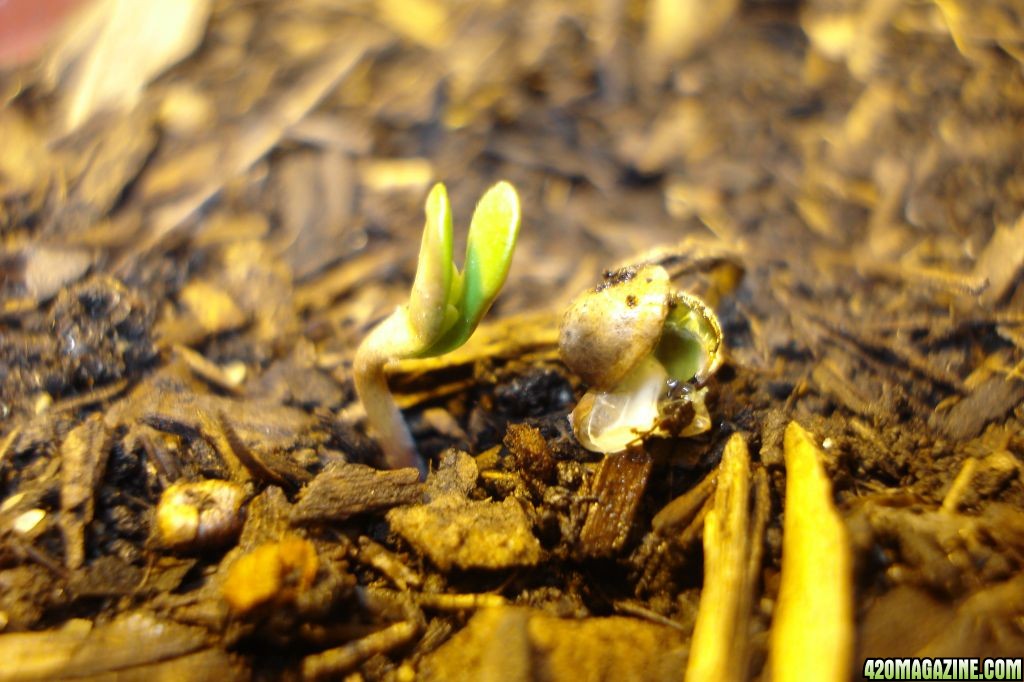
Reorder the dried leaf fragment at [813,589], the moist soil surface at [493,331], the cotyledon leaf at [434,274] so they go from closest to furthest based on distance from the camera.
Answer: the dried leaf fragment at [813,589] < the moist soil surface at [493,331] < the cotyledon leaf at [434,274]

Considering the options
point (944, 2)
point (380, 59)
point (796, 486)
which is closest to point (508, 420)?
point (796, 486)

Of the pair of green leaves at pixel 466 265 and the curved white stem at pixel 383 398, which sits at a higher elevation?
the pair of green leaves at pixel 466 265

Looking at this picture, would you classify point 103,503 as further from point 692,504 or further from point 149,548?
point 692,504

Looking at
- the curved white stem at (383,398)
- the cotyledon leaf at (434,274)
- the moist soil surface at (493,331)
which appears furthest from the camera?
the curved white stem at (383,398)

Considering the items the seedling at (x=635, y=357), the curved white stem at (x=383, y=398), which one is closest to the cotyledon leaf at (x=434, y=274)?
the curved white stem at (x=383, y=398)

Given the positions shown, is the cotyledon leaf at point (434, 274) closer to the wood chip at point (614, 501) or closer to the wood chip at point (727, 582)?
the wood chip at point (614, 501)

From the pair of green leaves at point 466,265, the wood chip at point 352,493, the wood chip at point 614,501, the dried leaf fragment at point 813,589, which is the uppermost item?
the pair of green leaves at point 466,265

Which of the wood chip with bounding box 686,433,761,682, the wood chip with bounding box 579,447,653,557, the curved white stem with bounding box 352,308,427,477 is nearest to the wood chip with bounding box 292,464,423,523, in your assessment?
the curved white stem with bounding box 352,308,427,477

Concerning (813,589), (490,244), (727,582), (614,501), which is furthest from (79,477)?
(813,589)

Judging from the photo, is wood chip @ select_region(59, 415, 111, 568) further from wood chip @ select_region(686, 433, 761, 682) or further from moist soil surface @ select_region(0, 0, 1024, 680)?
wood chip @ select_region(686, 433, 761, 682)
